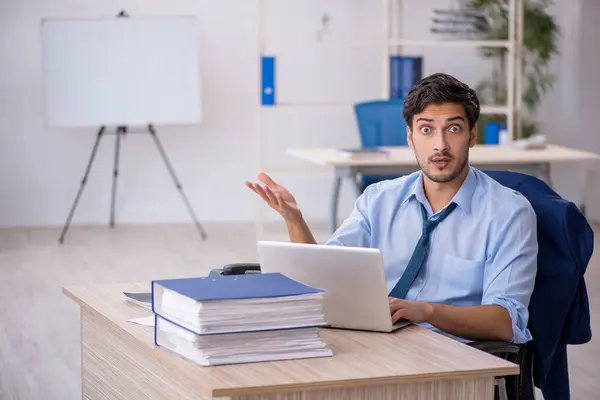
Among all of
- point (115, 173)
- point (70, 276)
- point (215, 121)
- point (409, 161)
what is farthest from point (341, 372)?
point (215, 121)

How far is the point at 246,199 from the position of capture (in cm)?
881

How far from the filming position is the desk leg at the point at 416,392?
188cm

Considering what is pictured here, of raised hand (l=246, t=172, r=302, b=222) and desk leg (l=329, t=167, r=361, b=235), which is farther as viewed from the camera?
desk leg (l=329, t=167, r=361, b=235)

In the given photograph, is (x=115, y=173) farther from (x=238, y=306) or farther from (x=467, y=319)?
(x=238, y=306)

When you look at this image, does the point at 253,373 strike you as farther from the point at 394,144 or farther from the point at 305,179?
the point at 305,179

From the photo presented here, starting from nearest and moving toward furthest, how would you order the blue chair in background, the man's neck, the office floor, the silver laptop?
1. the silver laptop
2. the man's neck
3. the office floor
4. the blue chair in background

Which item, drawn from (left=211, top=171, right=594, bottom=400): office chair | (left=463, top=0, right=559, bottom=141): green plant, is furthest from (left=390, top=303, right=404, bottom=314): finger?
(left=463, top=0, right=559, bottom=141): green plant

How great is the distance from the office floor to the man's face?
186 cm

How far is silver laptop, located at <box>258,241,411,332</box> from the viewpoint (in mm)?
2195

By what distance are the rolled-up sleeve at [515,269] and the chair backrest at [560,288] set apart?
0.07 meters

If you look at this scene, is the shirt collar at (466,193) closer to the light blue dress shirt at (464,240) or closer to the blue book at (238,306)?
the light blue dress shirt at (464,240)

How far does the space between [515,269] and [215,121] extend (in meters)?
6.44

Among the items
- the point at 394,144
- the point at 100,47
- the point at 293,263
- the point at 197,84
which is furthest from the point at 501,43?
the point at 293,263

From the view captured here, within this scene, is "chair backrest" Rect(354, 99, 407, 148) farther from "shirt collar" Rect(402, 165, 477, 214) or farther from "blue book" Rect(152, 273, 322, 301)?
"blue book" Rect(152, 273, 322, 301)
